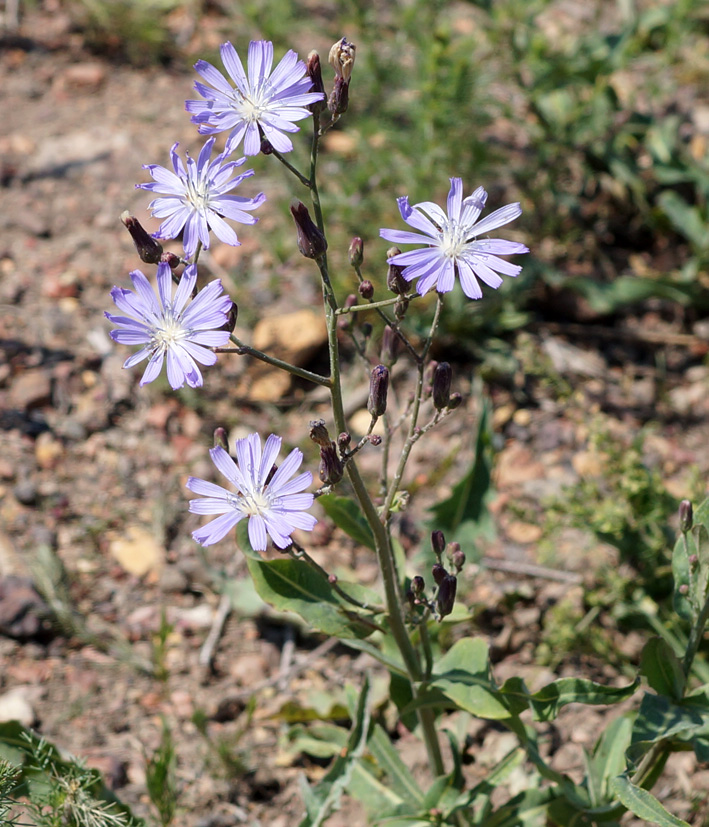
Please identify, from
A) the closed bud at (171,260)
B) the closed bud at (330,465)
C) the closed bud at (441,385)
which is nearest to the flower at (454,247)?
the closed bud at (441,385)

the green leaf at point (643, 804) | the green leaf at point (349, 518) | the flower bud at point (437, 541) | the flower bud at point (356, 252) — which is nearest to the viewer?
the green leaf at point (643, 804)

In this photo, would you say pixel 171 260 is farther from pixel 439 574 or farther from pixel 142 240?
pixel 439 574

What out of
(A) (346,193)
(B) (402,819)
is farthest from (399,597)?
(A) (346,193)

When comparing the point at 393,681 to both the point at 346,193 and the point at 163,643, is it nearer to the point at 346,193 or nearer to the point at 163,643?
the point at 163,643

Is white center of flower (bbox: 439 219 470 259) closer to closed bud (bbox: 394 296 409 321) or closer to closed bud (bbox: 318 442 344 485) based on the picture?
closed bud (bbox: 394 296 409 321)

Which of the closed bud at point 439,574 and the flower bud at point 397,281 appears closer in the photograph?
the flower bud at point 397,281

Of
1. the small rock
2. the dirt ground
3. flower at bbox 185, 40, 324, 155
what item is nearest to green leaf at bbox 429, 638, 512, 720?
the dirt ground

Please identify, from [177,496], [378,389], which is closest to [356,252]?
[378,389]

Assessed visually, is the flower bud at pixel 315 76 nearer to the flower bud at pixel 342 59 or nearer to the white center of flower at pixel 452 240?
the flower bud at pixel 342 59
